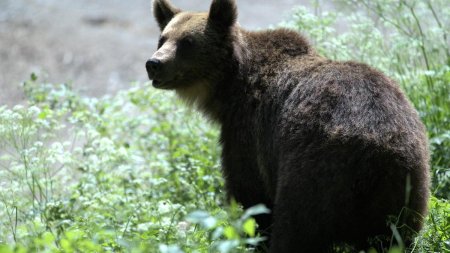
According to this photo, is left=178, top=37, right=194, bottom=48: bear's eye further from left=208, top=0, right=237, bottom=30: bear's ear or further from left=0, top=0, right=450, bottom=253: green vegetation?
left=0, top=0, right=450, bottom=253: green vegetation

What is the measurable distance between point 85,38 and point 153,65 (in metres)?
9.67

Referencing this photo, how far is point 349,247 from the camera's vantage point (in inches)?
218

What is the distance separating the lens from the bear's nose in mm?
6672

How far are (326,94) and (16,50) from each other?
1095 cm

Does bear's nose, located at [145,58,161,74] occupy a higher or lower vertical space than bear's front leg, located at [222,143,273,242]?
higher

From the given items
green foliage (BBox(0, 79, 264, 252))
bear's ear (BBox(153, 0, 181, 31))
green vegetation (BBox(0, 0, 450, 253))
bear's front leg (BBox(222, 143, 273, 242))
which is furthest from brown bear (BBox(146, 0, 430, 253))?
green vegetation (BBox(0, 0, 450, 253))

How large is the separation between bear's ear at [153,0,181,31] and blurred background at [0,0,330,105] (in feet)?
19.0

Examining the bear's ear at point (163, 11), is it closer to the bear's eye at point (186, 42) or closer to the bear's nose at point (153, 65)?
the bear's eye at point (186, 42)

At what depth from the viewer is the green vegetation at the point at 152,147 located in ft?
23.1

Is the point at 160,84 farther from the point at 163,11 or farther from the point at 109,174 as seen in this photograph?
the point at 109,174

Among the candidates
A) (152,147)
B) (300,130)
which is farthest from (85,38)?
(300,130)

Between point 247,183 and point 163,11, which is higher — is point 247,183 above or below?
below

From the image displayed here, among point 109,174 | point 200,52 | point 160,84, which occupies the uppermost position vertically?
point 200,52

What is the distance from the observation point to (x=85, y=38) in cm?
1597
